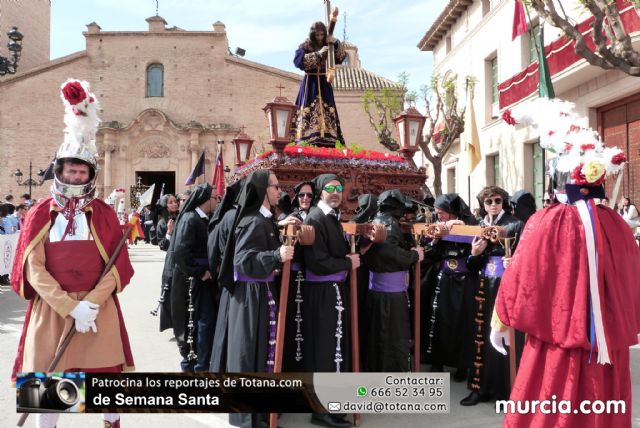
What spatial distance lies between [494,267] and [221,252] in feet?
8.54

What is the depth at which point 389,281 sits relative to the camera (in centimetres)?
465

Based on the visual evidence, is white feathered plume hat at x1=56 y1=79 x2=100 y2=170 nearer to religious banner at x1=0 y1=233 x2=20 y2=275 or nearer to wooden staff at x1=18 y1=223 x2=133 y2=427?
wooden staff at x1=18 y1=223 x2=133 y2=427

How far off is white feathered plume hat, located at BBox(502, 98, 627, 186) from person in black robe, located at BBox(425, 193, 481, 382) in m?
2.05

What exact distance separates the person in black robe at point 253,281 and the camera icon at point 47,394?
1.20 metres

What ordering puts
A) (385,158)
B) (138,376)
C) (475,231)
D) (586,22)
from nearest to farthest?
(138,376) → (475,231) → (385,158) → (586,22)

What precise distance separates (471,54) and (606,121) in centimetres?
912

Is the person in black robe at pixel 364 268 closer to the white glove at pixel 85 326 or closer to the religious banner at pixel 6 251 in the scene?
the white glove at pixel 85 326

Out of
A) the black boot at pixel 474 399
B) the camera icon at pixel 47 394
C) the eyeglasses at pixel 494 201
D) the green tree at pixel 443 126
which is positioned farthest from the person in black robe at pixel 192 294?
the green tree at pixel 443 126

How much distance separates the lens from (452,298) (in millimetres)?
5297

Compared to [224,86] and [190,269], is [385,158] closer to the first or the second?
[190,269]

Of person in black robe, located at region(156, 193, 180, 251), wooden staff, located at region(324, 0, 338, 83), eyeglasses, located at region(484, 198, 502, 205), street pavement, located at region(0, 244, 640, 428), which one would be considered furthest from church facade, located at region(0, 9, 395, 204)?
eyeglasses, located at region(484, 198, 502, 205)

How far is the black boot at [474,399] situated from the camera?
14.9 feet

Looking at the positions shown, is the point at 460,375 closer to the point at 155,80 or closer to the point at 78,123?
the point at 78,123

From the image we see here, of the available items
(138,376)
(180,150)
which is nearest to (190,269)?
(138,376)
